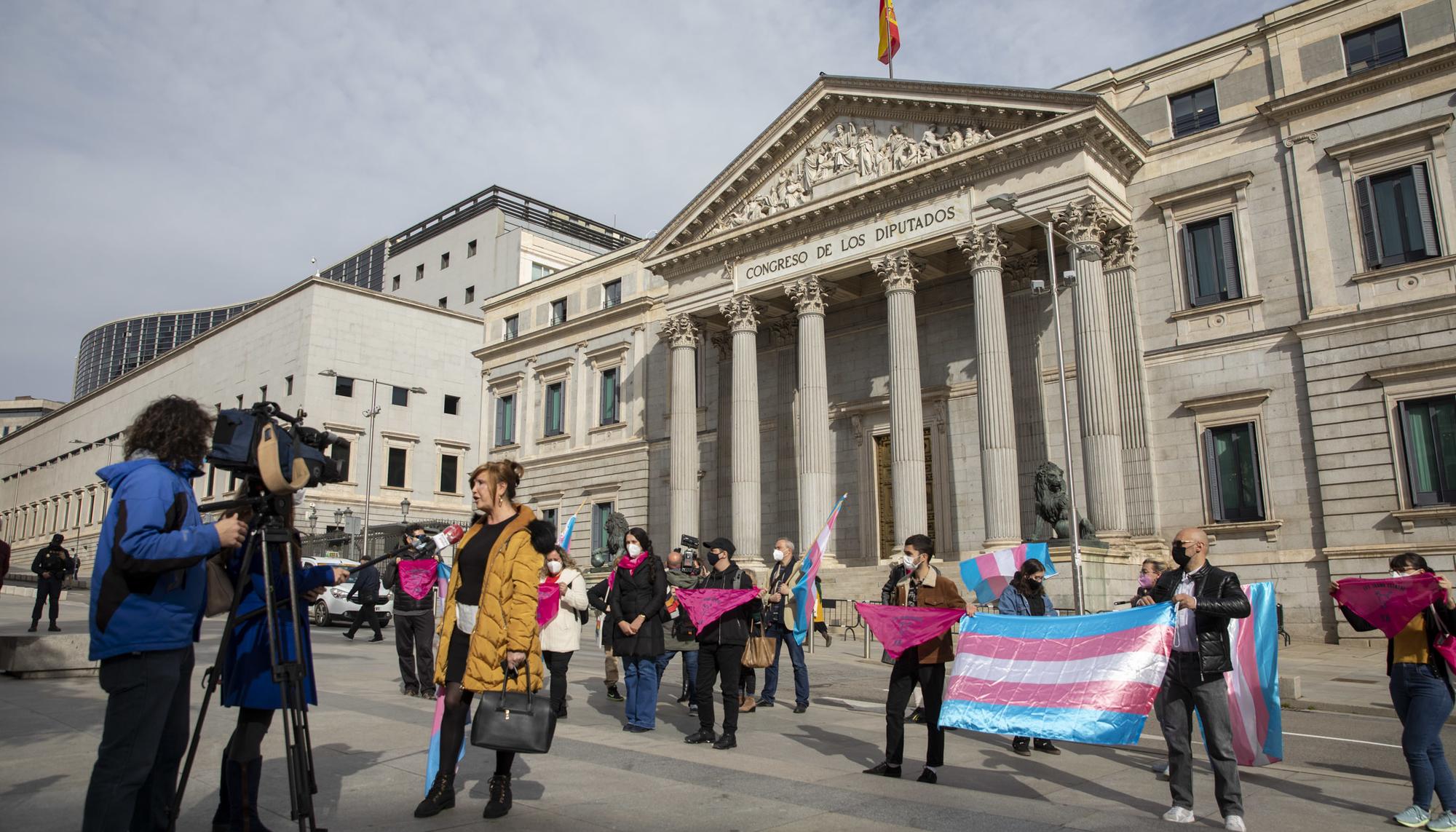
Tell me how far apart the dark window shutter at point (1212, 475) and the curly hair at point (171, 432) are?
25627 millimetres

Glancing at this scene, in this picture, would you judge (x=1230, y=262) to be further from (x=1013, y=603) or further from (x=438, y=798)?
(x=438, y=798)

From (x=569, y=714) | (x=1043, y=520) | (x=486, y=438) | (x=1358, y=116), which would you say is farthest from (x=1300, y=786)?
(x=486, y=438)

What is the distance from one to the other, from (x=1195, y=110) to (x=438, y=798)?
93.4 ft

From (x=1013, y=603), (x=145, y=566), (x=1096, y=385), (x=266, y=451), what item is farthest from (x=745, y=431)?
(x=145, y=566)

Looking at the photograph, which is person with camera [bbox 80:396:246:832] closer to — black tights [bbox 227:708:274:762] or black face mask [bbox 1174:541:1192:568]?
black tights [bbox 227:708:274:762]

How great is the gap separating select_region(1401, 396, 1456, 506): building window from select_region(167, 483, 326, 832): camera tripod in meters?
25.0

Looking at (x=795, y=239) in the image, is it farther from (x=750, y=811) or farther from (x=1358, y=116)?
(x=750, y=811)

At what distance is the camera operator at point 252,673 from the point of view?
17.6 ft

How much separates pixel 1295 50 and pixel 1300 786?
2406 cm

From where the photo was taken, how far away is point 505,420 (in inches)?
1861

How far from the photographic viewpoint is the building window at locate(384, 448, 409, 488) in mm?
56531

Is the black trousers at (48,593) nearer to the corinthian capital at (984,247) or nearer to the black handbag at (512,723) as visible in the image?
the black handbag at (512,723)

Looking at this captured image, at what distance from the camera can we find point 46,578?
71.6 feet

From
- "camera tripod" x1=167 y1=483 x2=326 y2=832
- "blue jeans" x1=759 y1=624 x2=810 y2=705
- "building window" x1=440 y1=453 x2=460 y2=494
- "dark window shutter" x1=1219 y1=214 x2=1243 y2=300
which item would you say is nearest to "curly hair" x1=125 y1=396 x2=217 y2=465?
"camera tripod" x1=167 y1=483 x2=326 y2=832
